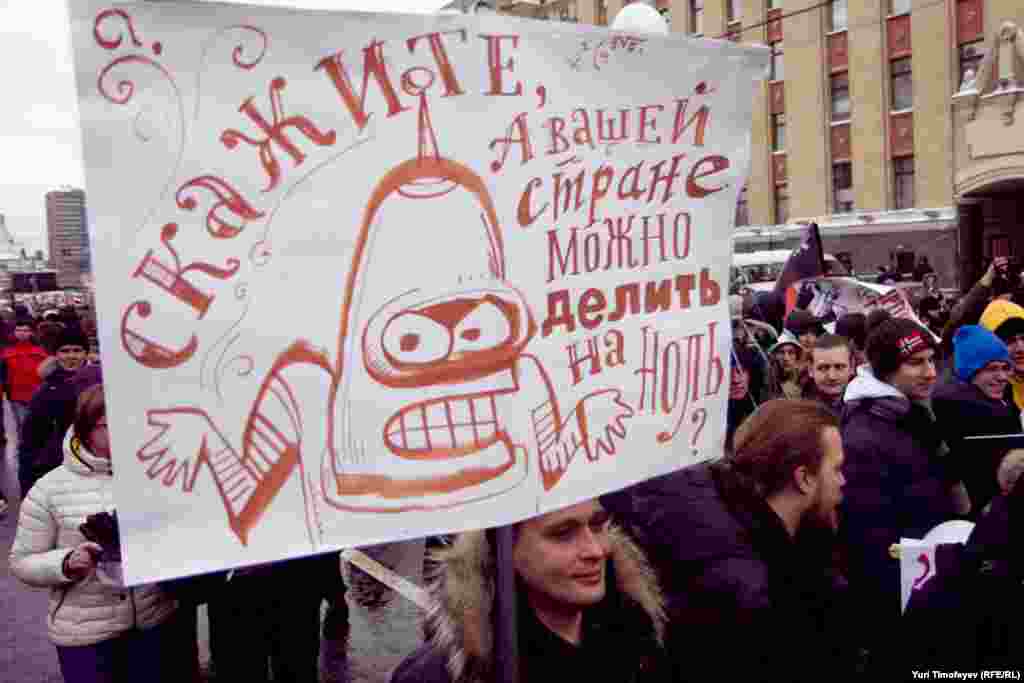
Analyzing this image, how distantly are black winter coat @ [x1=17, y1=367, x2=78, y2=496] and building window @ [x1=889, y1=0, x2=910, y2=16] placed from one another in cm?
2849

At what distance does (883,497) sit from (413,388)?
189 cm

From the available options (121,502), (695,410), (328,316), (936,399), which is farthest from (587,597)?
(936,399)

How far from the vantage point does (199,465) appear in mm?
1531

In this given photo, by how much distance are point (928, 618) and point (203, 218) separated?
164 centimetres

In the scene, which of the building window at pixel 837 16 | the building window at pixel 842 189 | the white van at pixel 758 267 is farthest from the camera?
the building window at pixel 842 189

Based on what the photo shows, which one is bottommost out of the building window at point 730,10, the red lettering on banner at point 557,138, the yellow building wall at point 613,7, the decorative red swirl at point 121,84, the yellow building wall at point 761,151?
the red lettering on banner at point 557,138

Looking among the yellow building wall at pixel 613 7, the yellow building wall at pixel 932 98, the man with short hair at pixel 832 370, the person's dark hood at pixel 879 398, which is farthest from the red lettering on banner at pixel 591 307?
the yellow building wall at pixel 613 7

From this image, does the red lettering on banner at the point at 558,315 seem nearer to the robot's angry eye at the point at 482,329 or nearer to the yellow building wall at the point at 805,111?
the robot's angry eye at the point at 482,329

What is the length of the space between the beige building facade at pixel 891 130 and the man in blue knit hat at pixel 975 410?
18845 millimetres

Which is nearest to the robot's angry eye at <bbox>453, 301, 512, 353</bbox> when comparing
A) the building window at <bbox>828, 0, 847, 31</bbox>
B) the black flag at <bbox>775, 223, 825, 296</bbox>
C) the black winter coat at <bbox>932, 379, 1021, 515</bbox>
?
the black winter coat at <bbox>932, 379, 1021, 515</bbox>

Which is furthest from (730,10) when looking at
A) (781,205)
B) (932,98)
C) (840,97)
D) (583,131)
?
(583,131)

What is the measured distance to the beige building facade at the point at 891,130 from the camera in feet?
78.7

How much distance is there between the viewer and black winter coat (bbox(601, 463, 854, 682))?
2260 mm

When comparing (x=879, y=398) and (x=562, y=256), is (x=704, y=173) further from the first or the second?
(x=879, y=398)
